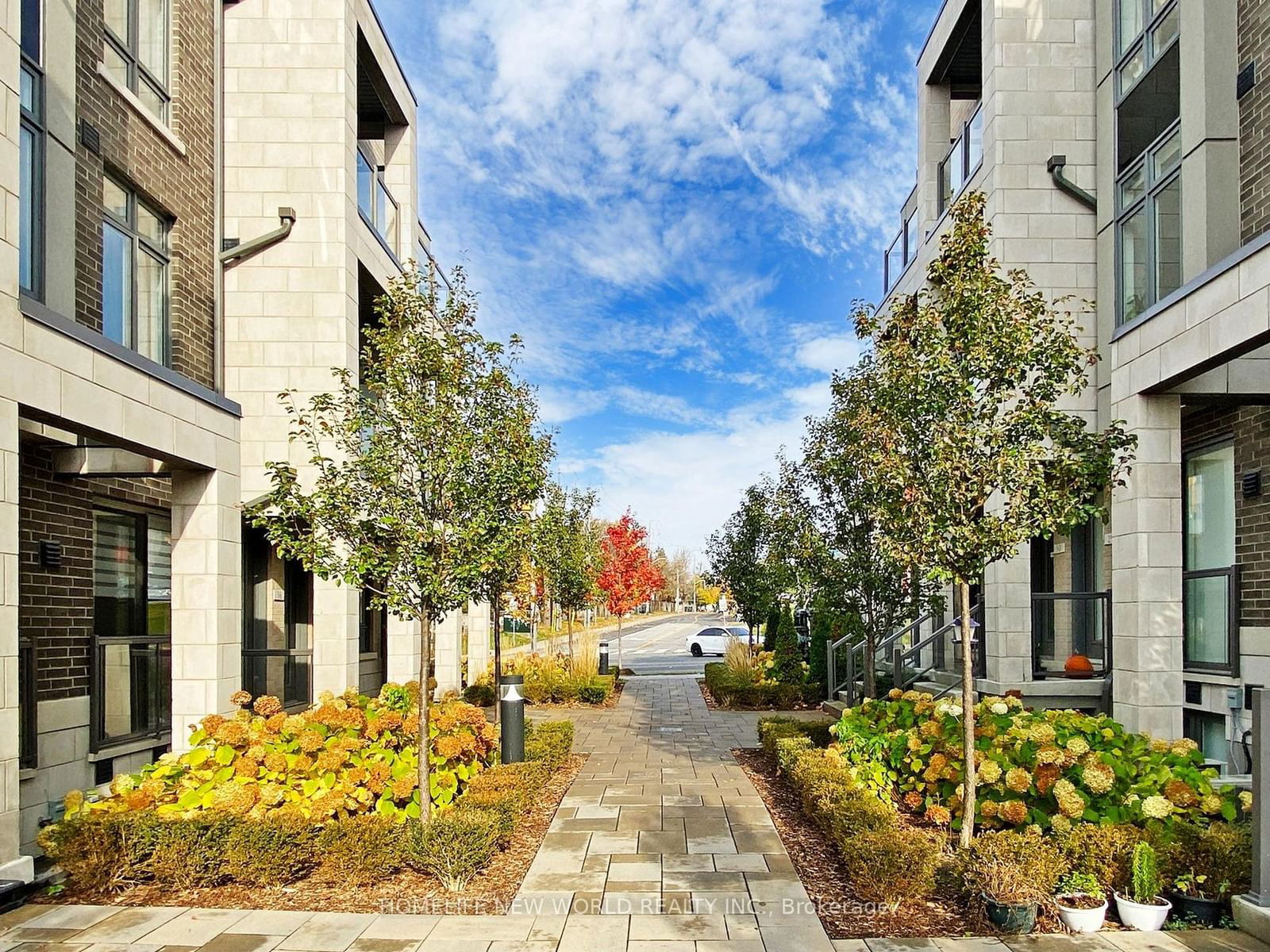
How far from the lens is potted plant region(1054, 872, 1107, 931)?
524 cm

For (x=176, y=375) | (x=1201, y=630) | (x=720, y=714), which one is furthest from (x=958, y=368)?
(x=720, y=714)

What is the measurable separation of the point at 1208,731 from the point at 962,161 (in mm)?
9019

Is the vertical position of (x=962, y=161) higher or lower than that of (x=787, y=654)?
higher

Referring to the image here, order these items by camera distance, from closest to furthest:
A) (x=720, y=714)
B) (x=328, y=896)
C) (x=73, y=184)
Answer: (x=328, y=896) < (x=73, y=184) < (x=720, y=714)

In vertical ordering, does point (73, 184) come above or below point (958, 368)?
above

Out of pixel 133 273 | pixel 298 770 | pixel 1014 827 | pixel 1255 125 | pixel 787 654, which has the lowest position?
pixel 787 654

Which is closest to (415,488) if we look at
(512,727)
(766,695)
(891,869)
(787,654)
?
(512,727)

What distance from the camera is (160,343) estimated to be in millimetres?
9672

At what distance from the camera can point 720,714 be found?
1600 cm

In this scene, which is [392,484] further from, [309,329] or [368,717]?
[309,329]

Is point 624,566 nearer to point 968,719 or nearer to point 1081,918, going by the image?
point 968,719

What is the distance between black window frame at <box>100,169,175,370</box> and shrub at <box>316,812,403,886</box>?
15.4ft

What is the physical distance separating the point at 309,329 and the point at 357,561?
5.91 m

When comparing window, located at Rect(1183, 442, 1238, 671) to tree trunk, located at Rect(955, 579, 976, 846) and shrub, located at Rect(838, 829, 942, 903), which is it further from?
shrub, located at Rect(838, 829, 942, 903)
